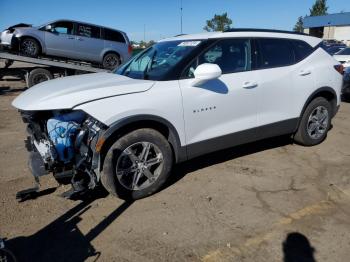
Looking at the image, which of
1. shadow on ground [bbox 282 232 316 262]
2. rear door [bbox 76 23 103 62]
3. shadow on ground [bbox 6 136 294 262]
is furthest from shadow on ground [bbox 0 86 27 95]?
shadow on ground [bbox 282 232 316 262]

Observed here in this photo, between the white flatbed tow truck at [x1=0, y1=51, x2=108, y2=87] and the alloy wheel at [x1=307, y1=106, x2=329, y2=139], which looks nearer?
the alloy wheel at [x1=307, y1=106, x2=329, y2=139]

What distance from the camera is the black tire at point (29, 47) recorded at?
38.3 feet

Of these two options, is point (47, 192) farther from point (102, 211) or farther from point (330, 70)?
point (330, 70)

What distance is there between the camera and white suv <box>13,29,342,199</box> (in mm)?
3684

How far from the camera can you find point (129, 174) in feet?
12.8

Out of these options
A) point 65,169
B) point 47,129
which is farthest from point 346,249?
point 47,129

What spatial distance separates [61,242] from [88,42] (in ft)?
35.1

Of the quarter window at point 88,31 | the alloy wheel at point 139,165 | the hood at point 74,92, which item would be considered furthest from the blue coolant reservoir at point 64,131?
the quarter window at point 88,31

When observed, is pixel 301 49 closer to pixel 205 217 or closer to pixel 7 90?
pixel 205 217

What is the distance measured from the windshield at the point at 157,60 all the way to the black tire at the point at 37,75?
7.88 metres

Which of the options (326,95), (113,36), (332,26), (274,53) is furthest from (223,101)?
(332,26)

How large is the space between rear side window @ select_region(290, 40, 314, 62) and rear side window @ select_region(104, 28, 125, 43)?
367 inches

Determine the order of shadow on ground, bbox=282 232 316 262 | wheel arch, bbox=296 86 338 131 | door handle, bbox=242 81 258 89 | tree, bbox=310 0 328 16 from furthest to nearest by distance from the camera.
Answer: tree, bbox=310 0 328 16 < wheel arch, bbox=296 86 338 131 < door handle, bbox=242 81 258 89 < shadow on ground, bbox=282 232 316 262

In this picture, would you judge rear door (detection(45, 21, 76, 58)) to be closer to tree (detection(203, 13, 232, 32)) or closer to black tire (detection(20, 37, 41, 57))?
black tire (detection(20, 37, 41, 57))
